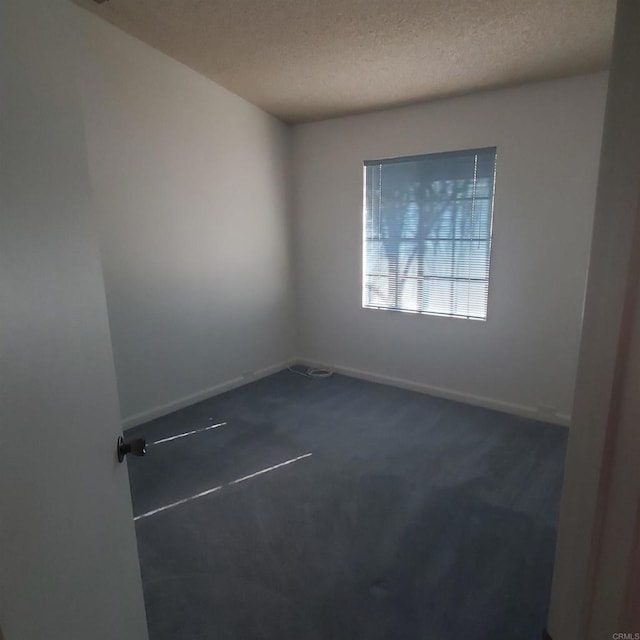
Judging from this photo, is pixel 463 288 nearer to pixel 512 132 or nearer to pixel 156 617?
pixel 512 132

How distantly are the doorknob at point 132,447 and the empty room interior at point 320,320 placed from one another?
16 millimetres

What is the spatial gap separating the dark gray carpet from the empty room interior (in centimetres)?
2

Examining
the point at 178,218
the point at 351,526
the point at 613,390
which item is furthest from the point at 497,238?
the point at 613,390

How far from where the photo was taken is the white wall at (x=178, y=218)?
278 cm

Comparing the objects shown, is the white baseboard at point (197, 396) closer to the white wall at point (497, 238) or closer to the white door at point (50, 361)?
the white wall at point (497, 238)

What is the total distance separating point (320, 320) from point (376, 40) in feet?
8.54

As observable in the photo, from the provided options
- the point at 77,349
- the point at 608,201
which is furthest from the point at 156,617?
the point at 608,201

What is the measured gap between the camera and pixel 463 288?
3.44 metres

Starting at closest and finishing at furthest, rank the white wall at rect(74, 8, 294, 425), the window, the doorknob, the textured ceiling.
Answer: the doorknob < the textured ceiling < the white wall at rect(74, 8, 294, 425) < the window

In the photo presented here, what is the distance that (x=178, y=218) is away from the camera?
3.24m

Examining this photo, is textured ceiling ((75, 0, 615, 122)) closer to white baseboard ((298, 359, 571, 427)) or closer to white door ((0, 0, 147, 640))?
white door ((0, 0, 147, 640))

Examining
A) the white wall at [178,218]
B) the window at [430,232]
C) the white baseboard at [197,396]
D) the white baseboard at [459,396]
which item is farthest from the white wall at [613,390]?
the white baseboard at [197,396]

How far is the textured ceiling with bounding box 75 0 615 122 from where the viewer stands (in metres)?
2.20

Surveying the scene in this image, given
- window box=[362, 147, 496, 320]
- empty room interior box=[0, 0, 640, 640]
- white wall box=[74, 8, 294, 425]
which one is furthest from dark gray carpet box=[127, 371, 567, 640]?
window box=[362, 147, 496, 320]
